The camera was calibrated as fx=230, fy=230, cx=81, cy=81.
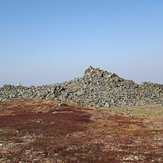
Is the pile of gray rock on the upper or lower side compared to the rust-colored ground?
upper

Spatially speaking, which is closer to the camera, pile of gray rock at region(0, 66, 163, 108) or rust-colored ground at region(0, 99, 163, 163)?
rust-colored ground at region(0, 99, 163, 163)

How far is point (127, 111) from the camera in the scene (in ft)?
242

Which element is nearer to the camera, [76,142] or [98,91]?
[76,142]

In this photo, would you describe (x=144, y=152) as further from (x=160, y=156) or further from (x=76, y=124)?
(x=76, y=124)

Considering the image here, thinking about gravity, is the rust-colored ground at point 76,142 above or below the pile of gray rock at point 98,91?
below

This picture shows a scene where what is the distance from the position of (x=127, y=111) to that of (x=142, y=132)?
1242 inches

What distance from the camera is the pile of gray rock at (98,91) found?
88.2 metres

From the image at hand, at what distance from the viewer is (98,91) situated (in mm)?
99125

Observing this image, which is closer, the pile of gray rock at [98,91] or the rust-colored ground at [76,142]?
the rust-colored ground at [76,142]

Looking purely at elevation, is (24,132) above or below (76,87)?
below

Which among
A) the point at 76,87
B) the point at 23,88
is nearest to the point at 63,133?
the point at 76,87

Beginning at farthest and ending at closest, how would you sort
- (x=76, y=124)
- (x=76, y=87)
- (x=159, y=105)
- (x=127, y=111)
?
(x=76, y=87) → (x=159, y=105) → (x=127, y=111) → (x=76, y=124)

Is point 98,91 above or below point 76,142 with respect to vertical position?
above

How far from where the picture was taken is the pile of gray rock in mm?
88188
